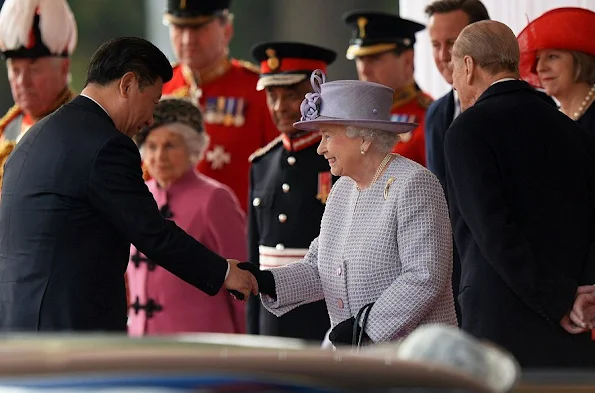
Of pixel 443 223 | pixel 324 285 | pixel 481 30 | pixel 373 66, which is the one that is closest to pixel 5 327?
pixel 324 285

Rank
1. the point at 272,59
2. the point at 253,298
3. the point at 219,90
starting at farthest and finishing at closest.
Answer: the point at 219,90 → the point at 272,59 → the point at 253,298

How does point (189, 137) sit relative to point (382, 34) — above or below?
below

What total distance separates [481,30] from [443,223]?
70 centimetres

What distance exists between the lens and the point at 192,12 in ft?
21.4

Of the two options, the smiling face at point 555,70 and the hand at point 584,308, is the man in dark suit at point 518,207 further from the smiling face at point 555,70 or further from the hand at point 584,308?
the smiling face at point 555,70

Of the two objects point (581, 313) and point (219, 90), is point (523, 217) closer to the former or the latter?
point (581, 313)

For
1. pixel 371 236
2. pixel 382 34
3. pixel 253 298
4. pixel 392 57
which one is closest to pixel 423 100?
pixel 392 57

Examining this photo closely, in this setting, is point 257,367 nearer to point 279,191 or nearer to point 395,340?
point 395,340

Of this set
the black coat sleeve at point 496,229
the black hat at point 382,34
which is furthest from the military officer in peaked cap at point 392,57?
the black coat sleeve at point 496,229

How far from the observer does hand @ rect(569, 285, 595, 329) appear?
3635mm

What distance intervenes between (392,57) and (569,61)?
1.53 meters

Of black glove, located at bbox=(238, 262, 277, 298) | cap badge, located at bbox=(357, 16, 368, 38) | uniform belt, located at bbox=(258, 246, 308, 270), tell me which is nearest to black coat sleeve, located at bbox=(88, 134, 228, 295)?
black glove, located at bbox=(238, 262, 277, 298)

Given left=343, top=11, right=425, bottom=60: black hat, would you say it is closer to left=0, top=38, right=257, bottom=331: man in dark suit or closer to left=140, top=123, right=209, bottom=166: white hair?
left=140, top=123, right=209, bottom=166: white hair

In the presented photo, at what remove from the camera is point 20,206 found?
3582 millimetres
